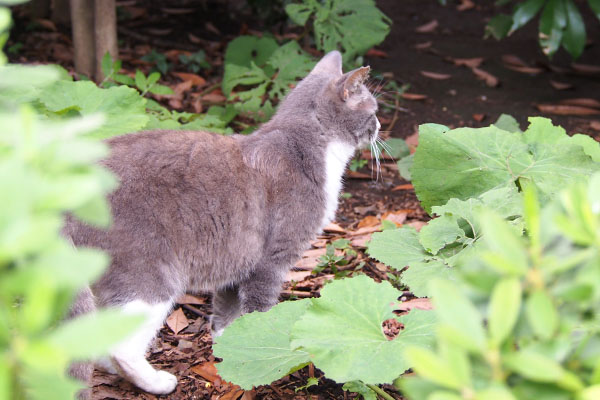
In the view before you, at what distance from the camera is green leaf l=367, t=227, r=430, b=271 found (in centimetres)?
321

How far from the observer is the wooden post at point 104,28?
534cm

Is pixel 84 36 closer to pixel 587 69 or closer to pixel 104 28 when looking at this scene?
pixel 104 28

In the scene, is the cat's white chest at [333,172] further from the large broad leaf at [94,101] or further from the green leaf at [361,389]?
the large broad leaf at [94,101]

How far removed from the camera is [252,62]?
549cm

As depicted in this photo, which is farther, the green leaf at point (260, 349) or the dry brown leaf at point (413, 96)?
the dry brown leaf at point (413, 96)

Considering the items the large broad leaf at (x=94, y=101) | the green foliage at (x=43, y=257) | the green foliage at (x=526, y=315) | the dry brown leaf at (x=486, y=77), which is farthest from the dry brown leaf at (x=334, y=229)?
the green foliage at (x=43, y=257)

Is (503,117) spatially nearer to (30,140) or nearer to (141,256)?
(141,256)

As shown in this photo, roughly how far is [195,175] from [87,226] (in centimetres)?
56

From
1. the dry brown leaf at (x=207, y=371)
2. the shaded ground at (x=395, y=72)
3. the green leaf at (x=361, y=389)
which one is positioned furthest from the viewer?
the shaded ground at (x=395, y=72)

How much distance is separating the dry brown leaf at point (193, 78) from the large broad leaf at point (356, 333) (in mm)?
3980

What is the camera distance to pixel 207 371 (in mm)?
3242

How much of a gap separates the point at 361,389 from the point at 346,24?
3555 millimetres

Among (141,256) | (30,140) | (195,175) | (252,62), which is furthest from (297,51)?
(30,140)

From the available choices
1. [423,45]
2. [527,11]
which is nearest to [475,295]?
[527,11]
